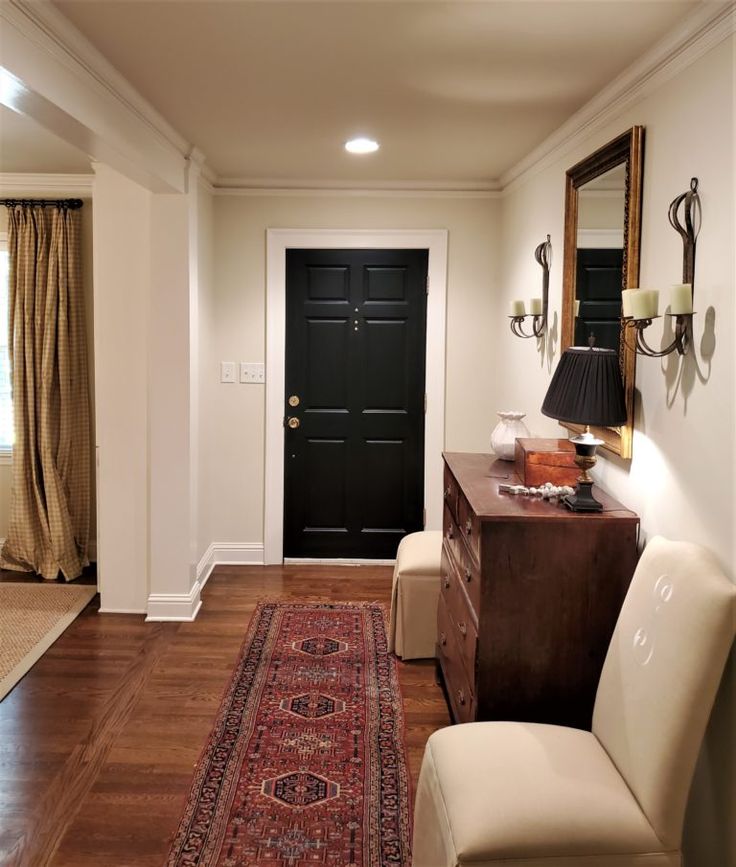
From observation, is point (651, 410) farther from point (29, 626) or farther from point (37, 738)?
point (29, 626)

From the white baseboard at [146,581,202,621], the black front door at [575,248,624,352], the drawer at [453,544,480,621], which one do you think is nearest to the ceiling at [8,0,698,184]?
the black front door at [575,248,624,352]

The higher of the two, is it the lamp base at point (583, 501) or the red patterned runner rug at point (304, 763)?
the lamp base at point (583, 501)

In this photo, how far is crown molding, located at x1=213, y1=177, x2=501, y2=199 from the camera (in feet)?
15.1

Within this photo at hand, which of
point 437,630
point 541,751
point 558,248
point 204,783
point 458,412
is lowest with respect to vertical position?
point 204,783

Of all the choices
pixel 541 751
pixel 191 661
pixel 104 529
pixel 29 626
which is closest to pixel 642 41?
pixel 541 751

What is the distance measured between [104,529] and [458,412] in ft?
7.18

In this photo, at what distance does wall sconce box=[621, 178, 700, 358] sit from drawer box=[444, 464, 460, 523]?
3.12ft

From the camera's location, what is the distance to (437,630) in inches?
132

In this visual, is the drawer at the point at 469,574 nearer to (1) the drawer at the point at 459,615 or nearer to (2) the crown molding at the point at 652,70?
(1) the drawer at the point at 459,615

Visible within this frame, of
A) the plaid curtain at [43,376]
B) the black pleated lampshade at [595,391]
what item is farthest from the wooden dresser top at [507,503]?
the plaid curtain at [43,376]

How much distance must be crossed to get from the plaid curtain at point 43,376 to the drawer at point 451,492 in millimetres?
2588

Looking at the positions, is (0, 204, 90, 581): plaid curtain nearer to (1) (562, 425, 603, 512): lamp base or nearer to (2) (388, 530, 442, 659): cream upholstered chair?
(2) (388, 530, 442, 659): cream upholstered chair

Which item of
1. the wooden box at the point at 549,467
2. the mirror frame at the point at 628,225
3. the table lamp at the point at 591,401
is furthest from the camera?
the wooden box at the point at 549,467

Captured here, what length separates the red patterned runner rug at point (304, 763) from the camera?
222cm
